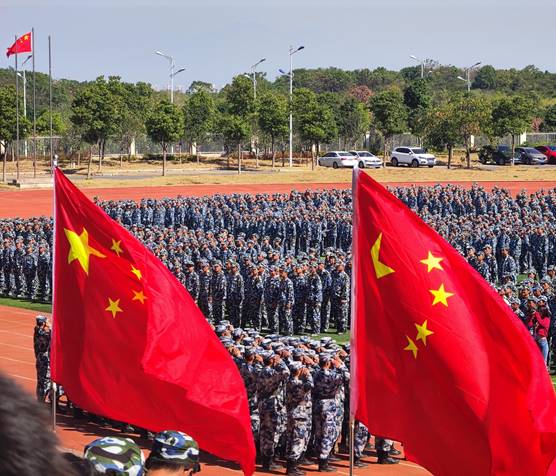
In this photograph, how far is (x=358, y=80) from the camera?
119062mm

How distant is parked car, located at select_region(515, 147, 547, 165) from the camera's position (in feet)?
183

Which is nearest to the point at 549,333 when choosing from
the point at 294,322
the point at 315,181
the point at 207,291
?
the point at 294,322

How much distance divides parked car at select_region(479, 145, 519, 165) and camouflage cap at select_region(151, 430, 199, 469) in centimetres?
5501

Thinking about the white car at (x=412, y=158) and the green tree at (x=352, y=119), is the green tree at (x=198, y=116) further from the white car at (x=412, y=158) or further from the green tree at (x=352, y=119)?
the white car at (x=412, y=158)

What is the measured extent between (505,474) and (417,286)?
1.07 m

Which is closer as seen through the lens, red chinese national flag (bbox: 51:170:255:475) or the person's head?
the person's head

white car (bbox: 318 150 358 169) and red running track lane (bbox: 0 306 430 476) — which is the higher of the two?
white car (bbox: 318 150 358 169)

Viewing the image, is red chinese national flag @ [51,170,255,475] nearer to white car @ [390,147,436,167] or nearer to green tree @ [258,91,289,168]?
green tree @ [258,91,289,168]

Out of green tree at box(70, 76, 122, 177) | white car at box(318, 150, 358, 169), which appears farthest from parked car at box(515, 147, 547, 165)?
green tree at box(70, 76, 122, 177)

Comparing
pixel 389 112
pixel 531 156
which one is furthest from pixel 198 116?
pixel 531 156

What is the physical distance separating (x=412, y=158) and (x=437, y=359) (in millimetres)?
50966

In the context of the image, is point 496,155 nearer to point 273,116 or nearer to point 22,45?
point 273,116

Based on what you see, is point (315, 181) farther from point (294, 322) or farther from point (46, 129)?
point (294, 322)

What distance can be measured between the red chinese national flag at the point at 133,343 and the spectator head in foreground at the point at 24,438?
13.3 feet
